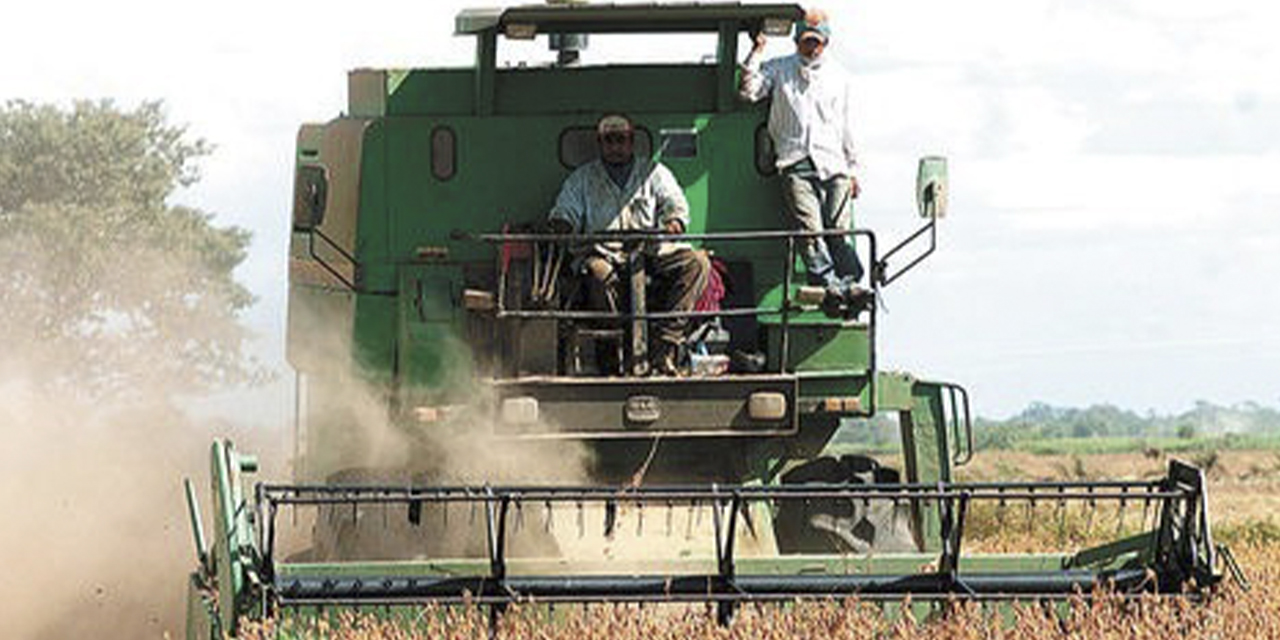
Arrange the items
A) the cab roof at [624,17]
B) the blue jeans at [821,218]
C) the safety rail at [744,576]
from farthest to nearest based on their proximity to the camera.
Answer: the blue jeans at [821,218], the cab roof at [624,17], the safety rail at [744,576]

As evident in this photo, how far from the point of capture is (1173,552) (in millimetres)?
10805

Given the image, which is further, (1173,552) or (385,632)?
(1173,552)

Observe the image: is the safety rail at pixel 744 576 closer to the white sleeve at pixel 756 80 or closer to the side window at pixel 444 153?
the side window at pixel 444 153

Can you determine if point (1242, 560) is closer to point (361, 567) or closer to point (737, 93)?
point (737, 93)

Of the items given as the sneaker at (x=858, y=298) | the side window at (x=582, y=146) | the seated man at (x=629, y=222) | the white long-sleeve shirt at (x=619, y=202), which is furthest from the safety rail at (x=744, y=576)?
the side window at (x=582, y=146)

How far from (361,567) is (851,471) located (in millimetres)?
3578

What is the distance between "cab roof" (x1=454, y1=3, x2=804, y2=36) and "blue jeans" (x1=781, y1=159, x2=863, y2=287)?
0.75 m

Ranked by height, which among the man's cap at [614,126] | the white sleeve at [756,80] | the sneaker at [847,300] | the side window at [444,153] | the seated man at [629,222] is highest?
the white sleeve at [756,80]

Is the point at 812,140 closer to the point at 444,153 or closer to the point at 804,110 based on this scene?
the point at 804,110

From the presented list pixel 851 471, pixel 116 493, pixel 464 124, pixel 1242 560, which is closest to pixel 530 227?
pixel 464 124

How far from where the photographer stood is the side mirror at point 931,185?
1295 cm

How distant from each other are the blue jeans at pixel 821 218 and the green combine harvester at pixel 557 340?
0.14 m

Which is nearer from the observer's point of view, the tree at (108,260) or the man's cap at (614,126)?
the man's cap at (614,126)

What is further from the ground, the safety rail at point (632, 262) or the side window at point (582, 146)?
the side window at point (582, 146)
